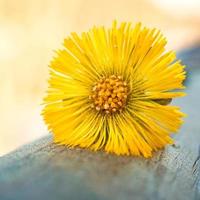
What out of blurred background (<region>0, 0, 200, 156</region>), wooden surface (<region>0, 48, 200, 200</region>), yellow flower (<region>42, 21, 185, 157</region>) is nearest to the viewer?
wooden surface (<region>0, 48, 200, 200</region>)

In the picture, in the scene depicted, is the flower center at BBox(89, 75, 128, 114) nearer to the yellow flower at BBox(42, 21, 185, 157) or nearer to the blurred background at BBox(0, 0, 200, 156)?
the yellow flower at BBox(42, 21, 185, 157)

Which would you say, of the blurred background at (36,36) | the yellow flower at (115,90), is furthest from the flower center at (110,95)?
the blurred background at (36,36)

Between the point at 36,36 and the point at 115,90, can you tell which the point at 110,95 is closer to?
the point at 115,90

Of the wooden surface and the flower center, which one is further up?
the flower center

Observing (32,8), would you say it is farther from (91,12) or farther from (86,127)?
(86,127)

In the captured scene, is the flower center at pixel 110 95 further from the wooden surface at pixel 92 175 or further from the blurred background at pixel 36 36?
the blurred background at pixel 36 36

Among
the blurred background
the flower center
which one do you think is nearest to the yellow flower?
the flower center
